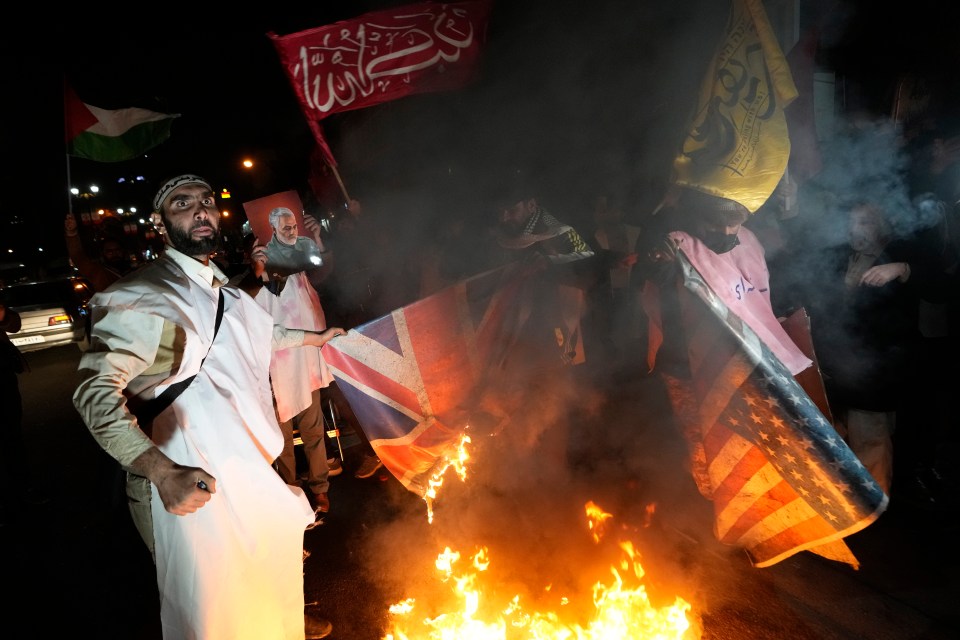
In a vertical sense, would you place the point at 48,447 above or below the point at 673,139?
below

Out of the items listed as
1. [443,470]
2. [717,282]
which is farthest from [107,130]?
[717,282]

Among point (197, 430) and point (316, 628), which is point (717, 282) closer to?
point (197, 430)

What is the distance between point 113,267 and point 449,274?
3.81 meters

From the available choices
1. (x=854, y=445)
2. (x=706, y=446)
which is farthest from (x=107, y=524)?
(x=854, y=445)

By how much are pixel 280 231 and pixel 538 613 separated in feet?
12.1

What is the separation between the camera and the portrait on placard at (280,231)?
4062 millimetres

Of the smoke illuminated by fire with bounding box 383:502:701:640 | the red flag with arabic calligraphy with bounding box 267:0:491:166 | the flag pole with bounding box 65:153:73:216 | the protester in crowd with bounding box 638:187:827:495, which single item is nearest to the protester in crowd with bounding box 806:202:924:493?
the protester in crowd with bounding box 638:187:827:495

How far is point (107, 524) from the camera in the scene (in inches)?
157

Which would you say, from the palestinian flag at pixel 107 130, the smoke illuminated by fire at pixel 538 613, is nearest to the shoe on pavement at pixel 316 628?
the smoke illuminated by fire at pixel 538 613

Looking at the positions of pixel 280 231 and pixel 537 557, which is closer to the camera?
pixel 537 557

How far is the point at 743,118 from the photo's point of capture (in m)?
2.73

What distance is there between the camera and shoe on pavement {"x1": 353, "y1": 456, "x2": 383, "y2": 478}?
4.57 m

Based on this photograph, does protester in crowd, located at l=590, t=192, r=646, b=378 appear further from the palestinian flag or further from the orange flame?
the palestinian flag

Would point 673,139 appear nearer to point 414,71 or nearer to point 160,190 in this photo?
point 414,71
